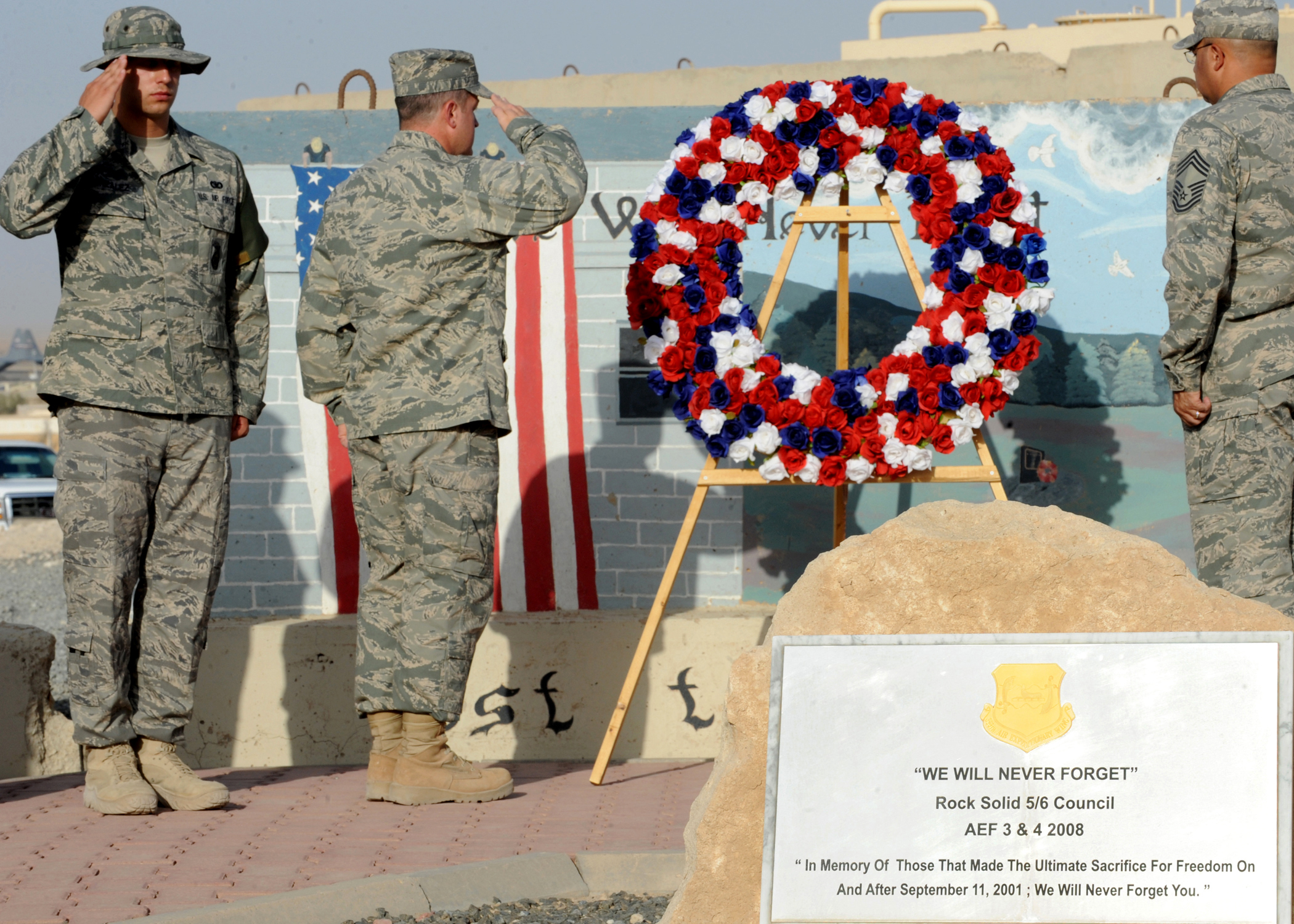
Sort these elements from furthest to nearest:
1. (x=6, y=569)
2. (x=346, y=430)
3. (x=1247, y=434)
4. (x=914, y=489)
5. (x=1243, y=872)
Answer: (x=6, y=569), (x=914, y=489), (x=346, y=430), (x=1247, y=434), (x=1243, y=872)

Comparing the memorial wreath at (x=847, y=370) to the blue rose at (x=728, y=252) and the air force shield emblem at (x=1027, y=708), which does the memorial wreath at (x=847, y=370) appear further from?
the air force shield emblem at (x=1027, y=708)

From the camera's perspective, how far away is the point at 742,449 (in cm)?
462

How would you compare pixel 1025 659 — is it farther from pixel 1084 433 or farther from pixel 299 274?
pixel 299 274

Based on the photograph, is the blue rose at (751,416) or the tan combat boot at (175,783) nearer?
the tan combat boot at (175,783)

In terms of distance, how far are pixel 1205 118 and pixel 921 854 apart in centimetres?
266

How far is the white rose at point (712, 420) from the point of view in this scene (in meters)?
4.63

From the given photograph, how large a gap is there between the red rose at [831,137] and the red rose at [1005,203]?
551 mm

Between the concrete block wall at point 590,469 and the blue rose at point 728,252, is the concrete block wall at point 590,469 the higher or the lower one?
the lower one

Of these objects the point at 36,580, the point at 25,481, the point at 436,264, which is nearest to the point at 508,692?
the point at 436,264

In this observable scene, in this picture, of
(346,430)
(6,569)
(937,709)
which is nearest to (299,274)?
(346,430)

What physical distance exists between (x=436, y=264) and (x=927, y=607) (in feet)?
7.00

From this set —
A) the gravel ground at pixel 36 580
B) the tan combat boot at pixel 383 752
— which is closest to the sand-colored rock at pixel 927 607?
the tan combat boot at pixel 383 752

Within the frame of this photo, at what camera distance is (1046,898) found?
234 centimetres

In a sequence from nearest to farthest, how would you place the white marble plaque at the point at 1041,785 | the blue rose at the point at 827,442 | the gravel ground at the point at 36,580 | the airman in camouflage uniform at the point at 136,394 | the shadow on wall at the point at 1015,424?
the white marble plaque at the point at 1041,785 → the airman in camouflage uniform at the point at 136,394 → the blue rose at the point at 827,442 → the shadow on wall at the point at 1015,424 → the gravel ground at the point at 36,580
